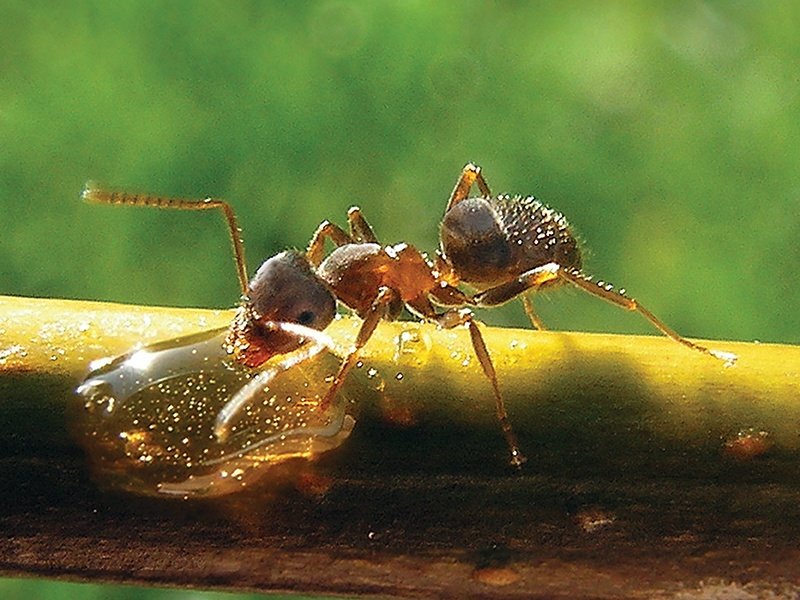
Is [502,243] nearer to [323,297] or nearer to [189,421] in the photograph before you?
[323,297]

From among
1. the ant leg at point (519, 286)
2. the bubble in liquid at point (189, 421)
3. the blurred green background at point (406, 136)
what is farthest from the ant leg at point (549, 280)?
the blurred green background at point (406, 136)

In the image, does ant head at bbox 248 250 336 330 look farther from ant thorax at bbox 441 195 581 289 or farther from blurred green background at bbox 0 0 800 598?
blurred green background at bbox 0 0 800 598

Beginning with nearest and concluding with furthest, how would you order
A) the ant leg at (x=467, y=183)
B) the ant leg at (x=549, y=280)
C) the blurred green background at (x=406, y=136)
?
the ant leg at (x=549, y=280) → the ant leg at (x=467, y=183) → the blurred green background at (x=406, y=136)

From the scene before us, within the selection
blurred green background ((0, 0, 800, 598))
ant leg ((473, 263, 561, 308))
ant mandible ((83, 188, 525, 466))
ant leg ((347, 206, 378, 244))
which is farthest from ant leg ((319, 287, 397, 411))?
blurred green background ((0, 0, 800, 598))

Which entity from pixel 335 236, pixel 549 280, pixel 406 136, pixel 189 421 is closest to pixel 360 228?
pixel 335 236

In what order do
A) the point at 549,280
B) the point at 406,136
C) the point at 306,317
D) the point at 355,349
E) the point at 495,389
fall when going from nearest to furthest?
the point at 495,389 → the point at 355,349 → the point at 306,317 → the point at 549,280 → the point at 406,136

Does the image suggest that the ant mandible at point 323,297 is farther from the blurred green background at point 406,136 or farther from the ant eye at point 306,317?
the blurred green background at point 406,136
